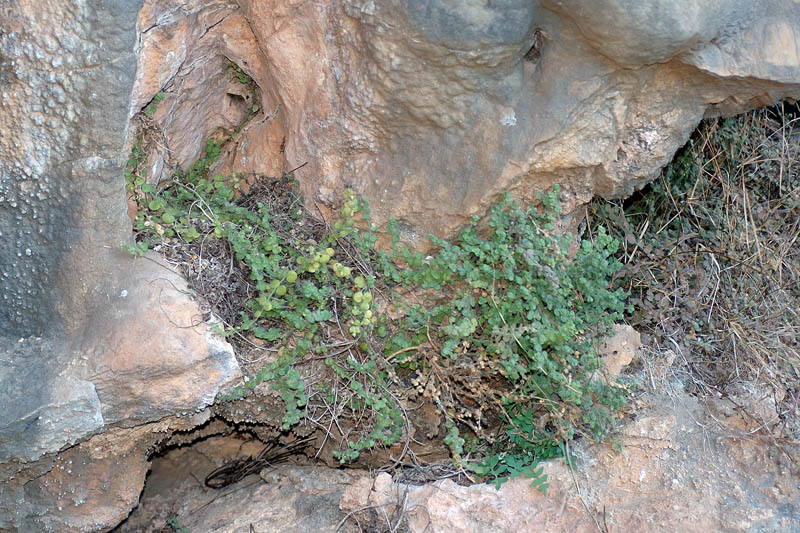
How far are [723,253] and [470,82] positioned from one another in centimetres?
166

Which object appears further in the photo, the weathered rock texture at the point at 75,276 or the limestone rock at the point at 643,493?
the limestone rock at the point at 643,493

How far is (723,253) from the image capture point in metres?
3.65

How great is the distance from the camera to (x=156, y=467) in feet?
13.1

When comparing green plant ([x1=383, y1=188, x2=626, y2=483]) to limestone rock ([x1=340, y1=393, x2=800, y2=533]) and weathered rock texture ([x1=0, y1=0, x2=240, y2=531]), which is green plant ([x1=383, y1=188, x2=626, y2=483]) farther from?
weathered rock texture ([x1=0, y1=0, x2=240, y2=531])

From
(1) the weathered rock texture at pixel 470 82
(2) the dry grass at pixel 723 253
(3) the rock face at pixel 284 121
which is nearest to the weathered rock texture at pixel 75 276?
(3) the rock face at pixel 284 121

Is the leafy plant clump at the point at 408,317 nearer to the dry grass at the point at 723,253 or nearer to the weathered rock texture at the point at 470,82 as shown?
the weathered rock texture at the point at 470,82

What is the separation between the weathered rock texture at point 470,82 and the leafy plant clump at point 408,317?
0.20 meters

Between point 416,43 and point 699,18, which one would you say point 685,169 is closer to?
point 699,18

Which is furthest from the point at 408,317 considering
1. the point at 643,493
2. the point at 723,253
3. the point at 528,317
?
the point at 723,253

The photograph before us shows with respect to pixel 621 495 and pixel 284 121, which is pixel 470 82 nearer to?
pixel 284 121

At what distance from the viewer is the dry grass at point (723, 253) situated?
11.3ft

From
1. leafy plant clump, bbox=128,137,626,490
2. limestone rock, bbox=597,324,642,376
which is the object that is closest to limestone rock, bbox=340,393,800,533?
leafy plant clump, bbox=128,137,626,490

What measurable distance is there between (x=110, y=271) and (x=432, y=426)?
1.63m

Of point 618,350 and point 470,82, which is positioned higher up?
point 470,82
